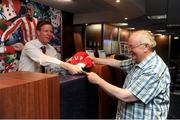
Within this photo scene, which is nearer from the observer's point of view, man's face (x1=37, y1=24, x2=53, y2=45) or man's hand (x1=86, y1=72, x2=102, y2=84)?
man's hand (x1=86, y1=72, x2=102, y2=84)

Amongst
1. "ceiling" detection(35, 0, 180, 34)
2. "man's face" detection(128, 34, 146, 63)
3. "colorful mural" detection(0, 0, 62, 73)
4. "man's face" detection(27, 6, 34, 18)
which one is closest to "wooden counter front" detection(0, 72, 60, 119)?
"man's face" detection(128, 34, 146, 63)

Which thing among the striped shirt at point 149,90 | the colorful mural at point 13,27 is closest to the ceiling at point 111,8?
the colorful mural at point 13,27

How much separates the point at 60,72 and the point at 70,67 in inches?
7.6

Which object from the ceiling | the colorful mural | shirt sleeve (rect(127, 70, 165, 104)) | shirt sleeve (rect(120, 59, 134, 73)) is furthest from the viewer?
the ceiling

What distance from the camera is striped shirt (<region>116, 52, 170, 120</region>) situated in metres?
1.31

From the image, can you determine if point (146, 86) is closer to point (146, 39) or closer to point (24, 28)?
point (146, 39)

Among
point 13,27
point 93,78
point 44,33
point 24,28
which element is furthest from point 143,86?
point 24,28

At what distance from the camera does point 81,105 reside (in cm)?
136

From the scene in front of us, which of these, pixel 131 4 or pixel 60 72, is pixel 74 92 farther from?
pixel 131 4

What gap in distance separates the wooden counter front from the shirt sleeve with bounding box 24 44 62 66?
43 centimetres

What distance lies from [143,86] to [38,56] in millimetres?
775

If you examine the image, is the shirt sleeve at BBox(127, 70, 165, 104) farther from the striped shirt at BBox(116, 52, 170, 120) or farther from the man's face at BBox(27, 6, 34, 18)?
the man's face at BBox(27, 6, 34, 18)

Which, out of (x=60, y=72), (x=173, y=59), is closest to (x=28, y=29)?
(x=60, y=72)

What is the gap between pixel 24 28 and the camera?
12.5ft
